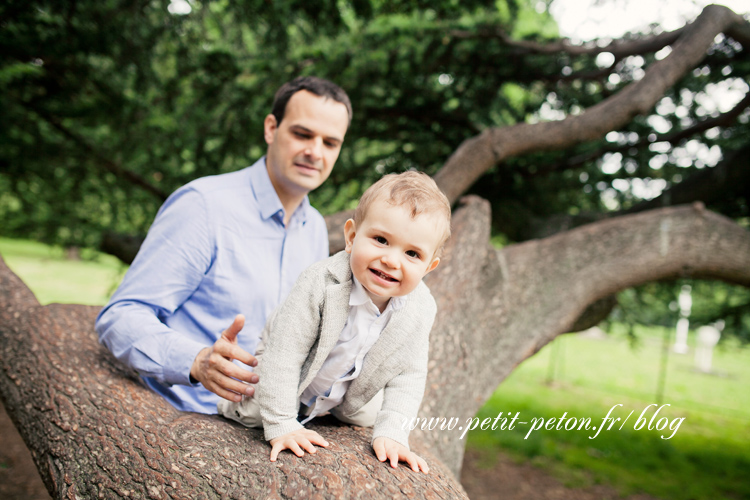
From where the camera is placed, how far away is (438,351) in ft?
8.31

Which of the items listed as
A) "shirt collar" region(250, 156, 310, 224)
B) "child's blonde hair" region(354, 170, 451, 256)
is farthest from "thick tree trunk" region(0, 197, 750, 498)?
"shirt collar" region(250, 156, 310, 224)

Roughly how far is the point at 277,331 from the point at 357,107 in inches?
149

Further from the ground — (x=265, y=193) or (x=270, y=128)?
(x=270, y=128)

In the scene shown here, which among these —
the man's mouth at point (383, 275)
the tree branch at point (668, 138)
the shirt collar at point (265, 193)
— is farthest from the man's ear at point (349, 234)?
the tree branch at point (668, 138)

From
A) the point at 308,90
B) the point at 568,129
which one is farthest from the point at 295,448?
the point at 568,129

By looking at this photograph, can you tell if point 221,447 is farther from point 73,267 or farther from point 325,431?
point 73,267

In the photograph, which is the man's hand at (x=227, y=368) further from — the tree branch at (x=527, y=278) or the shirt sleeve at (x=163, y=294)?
the tree branch at (x=527, y=278)

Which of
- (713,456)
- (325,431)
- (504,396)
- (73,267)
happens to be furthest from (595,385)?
(73,267)

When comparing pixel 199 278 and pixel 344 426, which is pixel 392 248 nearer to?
pixel 344 426

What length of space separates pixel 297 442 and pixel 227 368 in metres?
0.33

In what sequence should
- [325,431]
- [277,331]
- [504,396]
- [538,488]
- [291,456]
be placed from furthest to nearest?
[504,396] → [538,488] → [325,431] → [277,331] → [291,456]

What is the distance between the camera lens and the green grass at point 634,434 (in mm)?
5555

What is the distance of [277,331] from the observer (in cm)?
155

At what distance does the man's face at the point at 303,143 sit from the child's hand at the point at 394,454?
1240mm
